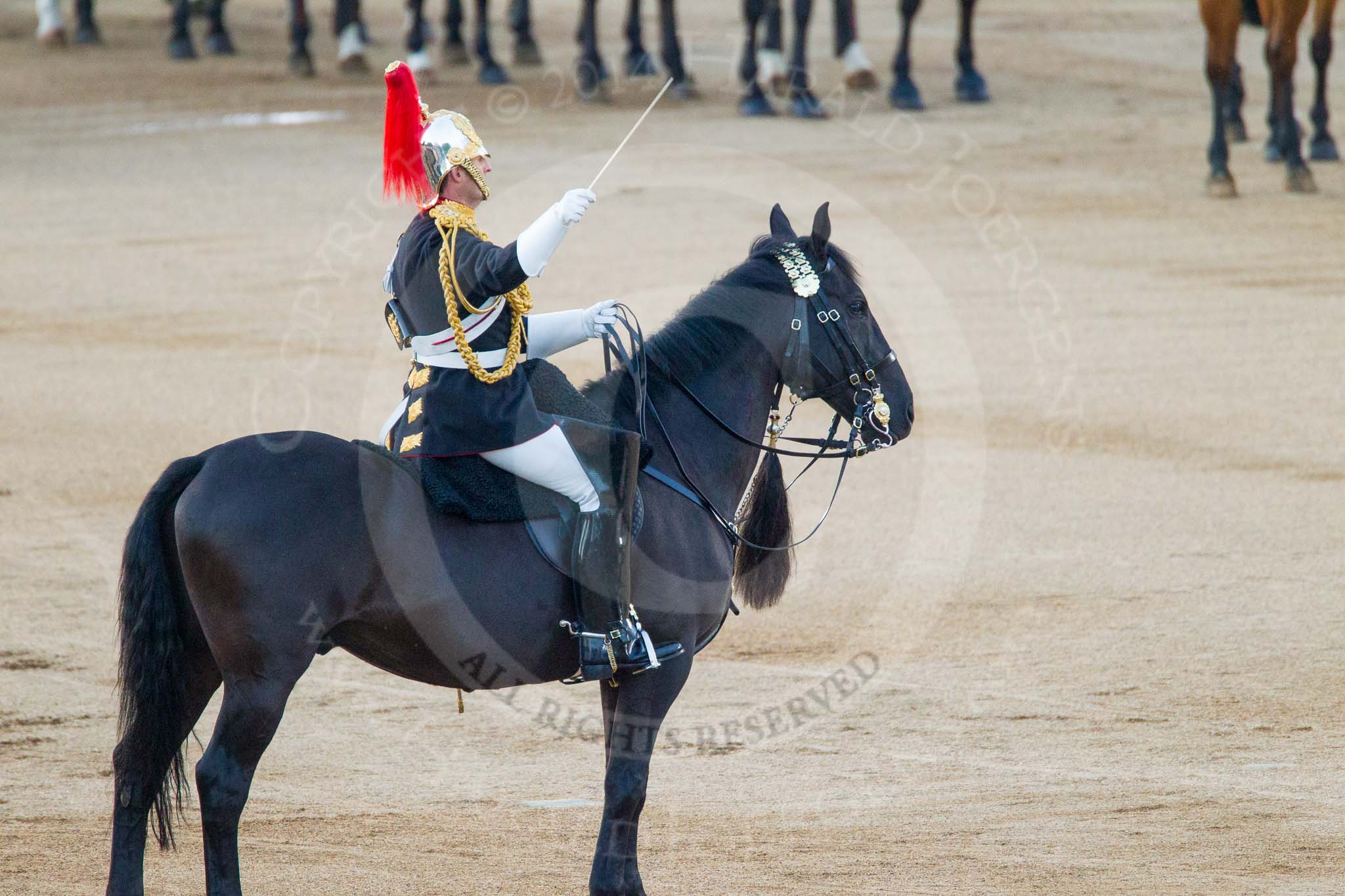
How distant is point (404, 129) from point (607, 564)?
112 cm

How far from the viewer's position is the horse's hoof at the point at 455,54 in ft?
68.3

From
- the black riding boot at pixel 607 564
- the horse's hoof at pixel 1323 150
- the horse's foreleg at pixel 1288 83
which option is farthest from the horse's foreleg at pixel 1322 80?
the black riding boot at pixel 607 564

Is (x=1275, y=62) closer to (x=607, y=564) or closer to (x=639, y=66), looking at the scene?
(x=639, y=66)

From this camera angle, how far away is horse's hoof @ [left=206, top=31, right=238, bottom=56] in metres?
21.7

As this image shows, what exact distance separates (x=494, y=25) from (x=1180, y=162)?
487 inches

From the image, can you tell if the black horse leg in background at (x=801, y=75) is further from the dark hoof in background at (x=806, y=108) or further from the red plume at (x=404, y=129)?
the red plume at (x=404, y=129)

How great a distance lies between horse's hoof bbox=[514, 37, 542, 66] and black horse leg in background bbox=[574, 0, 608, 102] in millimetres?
1492

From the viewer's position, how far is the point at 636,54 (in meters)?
19.7

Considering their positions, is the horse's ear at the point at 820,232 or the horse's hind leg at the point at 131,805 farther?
the horse's ear at the point at 820,232

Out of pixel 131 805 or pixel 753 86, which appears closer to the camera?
pixel 131 805

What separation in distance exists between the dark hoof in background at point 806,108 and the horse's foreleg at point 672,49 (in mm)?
1277

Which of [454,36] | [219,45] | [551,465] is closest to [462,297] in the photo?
[551,465]

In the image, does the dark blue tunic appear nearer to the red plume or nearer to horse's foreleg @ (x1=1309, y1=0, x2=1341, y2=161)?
the red plume

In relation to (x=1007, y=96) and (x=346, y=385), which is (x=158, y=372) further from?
(x=1007, y=96)
